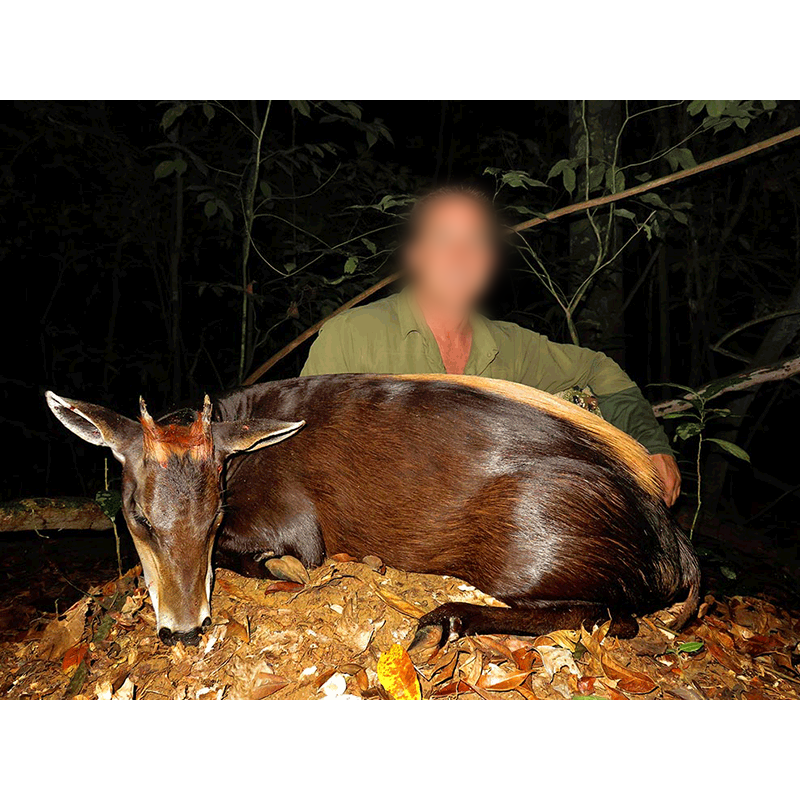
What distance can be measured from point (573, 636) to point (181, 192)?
8.93ft

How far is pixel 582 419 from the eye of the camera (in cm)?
231

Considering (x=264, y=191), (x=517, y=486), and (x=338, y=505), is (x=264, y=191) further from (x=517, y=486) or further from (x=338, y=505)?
(x=517, y=486)

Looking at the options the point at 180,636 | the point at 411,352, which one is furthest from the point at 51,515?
the point at 411,352

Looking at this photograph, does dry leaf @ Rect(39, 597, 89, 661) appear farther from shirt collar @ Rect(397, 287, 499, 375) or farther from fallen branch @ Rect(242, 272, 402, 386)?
shirt collar @ Rect(397, 287, 499, 375)

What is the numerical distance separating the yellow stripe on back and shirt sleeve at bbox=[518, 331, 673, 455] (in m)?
0.35

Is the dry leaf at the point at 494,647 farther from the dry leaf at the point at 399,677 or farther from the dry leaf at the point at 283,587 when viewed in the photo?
the dry leaf at the point at 283,587

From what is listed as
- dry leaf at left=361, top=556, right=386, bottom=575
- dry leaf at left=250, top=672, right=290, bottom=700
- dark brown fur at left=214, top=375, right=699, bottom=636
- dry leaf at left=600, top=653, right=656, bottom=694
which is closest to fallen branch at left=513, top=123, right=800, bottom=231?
dark brown fur at left=214, top=375, right=699, bottom=636

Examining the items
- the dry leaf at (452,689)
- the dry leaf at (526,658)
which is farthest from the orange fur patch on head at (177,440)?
the dry leaf at (526,658)

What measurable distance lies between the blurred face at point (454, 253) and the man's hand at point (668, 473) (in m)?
1.04

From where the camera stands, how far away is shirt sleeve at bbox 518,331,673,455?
8.90ft

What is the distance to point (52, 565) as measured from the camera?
280 centimetres

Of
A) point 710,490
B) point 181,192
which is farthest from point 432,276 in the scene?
point 710,490

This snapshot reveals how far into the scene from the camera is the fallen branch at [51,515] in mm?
2943

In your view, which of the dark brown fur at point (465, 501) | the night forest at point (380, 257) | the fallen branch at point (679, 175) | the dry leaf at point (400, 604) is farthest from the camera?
the night forest at point (380, 257)
